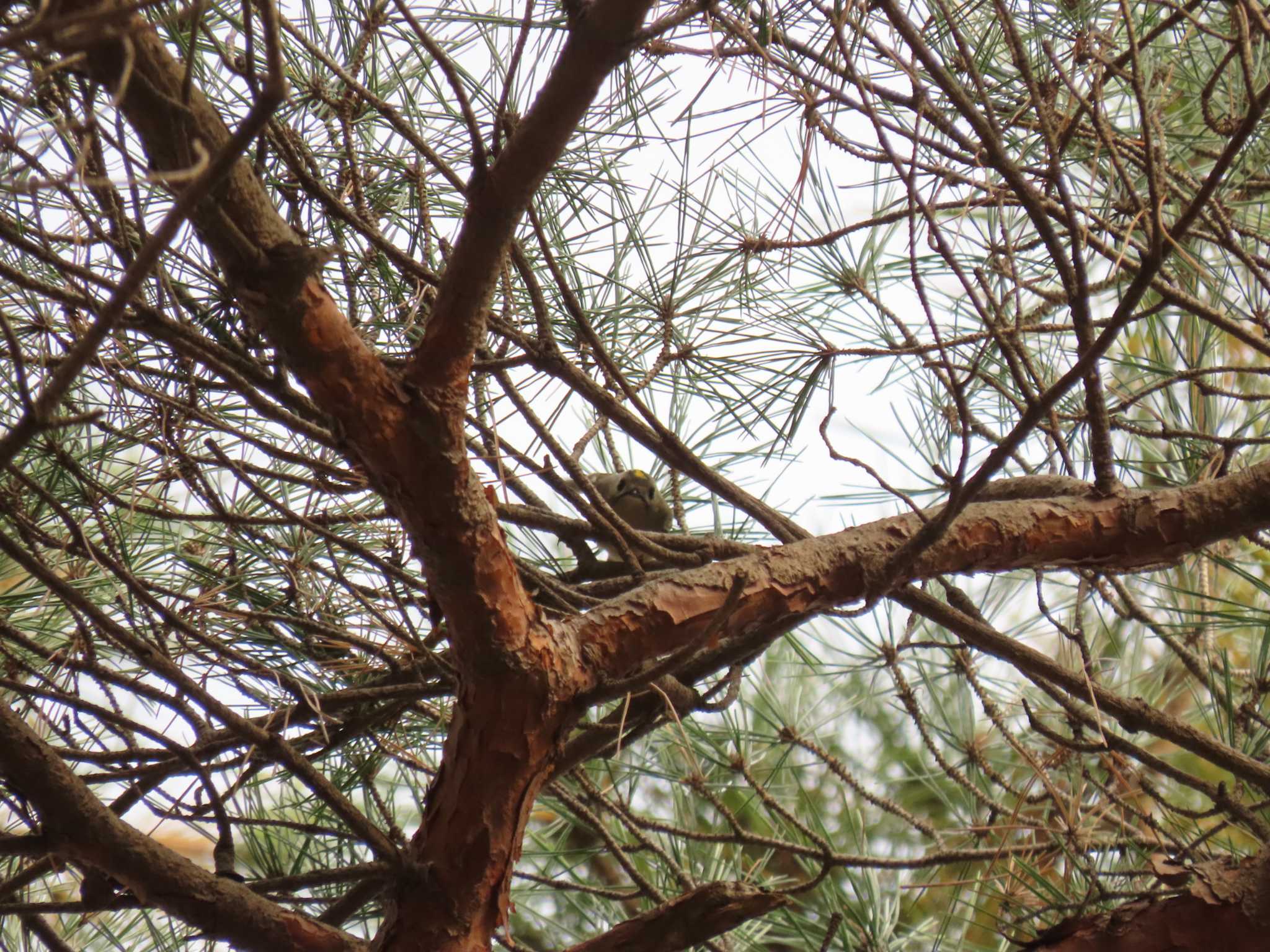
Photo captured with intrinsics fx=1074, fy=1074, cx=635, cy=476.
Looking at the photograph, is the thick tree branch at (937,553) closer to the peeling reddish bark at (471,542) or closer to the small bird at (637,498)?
the peeling reddish bark at (471,542)

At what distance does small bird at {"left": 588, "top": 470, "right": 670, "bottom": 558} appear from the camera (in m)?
1.44

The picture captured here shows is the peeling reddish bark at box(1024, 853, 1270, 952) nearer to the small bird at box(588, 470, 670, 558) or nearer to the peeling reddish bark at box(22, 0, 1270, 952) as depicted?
the peeling reddish bark at box(22, 0, 1270, 952)

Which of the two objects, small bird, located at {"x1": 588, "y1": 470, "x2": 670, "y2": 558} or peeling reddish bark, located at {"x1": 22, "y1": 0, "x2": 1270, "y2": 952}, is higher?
small bird, located at {"x1": 588, "y1": 470, "x2": 670, "y2": 558}

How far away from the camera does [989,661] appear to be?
2027 millimetres

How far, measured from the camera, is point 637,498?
1.45 metres

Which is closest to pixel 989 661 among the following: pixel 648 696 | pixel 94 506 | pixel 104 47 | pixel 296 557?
pixel 648 696

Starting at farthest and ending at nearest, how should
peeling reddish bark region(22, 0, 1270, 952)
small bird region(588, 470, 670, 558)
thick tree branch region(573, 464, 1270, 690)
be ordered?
small bird region(588, 470, 670, 558)
thick tree branch region(573, 464, 1270, 690)
peeling reddish bark region(22, 0, 1270, 952)

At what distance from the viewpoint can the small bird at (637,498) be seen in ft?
4.71

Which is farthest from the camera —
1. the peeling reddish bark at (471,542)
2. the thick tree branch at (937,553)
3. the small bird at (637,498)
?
the small bird at (637,498)

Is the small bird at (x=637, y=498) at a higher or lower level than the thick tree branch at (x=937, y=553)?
higher

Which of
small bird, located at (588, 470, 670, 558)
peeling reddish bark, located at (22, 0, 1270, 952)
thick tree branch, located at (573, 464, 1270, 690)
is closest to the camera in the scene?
peeling reddish bark, located at (22, 0, 1270, 952)

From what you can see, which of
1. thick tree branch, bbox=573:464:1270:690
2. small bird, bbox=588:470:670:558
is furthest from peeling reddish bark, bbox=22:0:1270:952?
small bird, bbox=588:470:670:558

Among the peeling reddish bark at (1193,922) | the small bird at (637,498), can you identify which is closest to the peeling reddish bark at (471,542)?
the peeling reddish bark at (1193,922)

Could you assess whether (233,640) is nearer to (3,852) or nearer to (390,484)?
(3,852)
